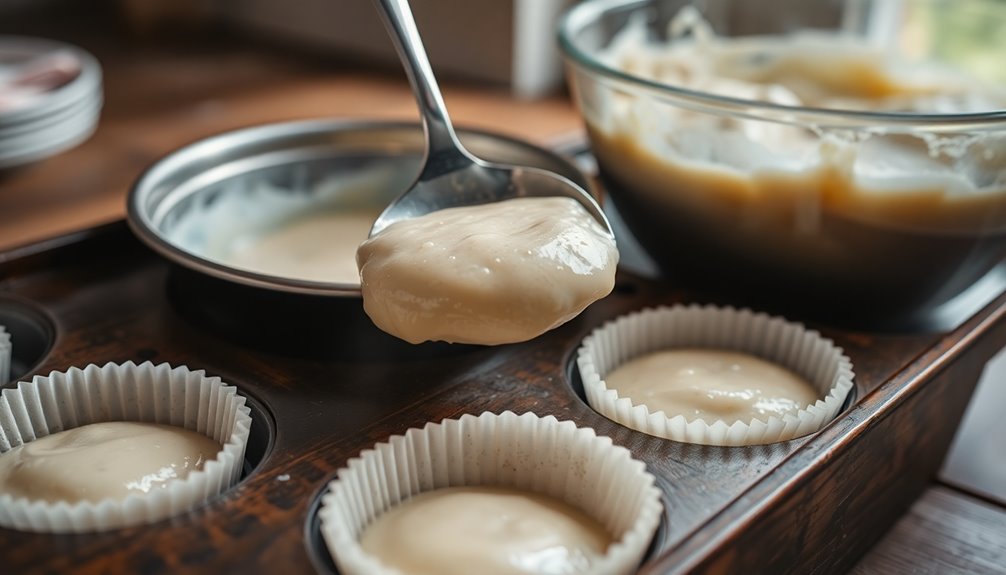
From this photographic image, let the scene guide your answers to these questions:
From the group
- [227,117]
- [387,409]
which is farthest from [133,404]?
[227,117]

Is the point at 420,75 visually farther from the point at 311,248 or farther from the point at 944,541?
the point at 944,541

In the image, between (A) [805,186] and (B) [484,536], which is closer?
(B) [484,536]

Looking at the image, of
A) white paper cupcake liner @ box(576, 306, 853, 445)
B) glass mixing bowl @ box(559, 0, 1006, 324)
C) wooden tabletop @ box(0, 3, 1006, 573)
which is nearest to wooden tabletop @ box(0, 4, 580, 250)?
wooden tabletop @ box(0, 3, 1006, 573)

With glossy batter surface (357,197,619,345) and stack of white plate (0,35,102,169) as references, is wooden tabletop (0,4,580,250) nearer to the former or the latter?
stack of white plate (0,35,102,169)

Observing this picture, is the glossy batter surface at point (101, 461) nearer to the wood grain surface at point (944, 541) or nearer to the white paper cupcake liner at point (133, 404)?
the white paper cupcake liner at point (133, 404)

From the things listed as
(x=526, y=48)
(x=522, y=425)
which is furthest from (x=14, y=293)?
(x=526, y=48)

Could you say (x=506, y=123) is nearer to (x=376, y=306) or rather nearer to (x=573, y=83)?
(x=573, y=83)
